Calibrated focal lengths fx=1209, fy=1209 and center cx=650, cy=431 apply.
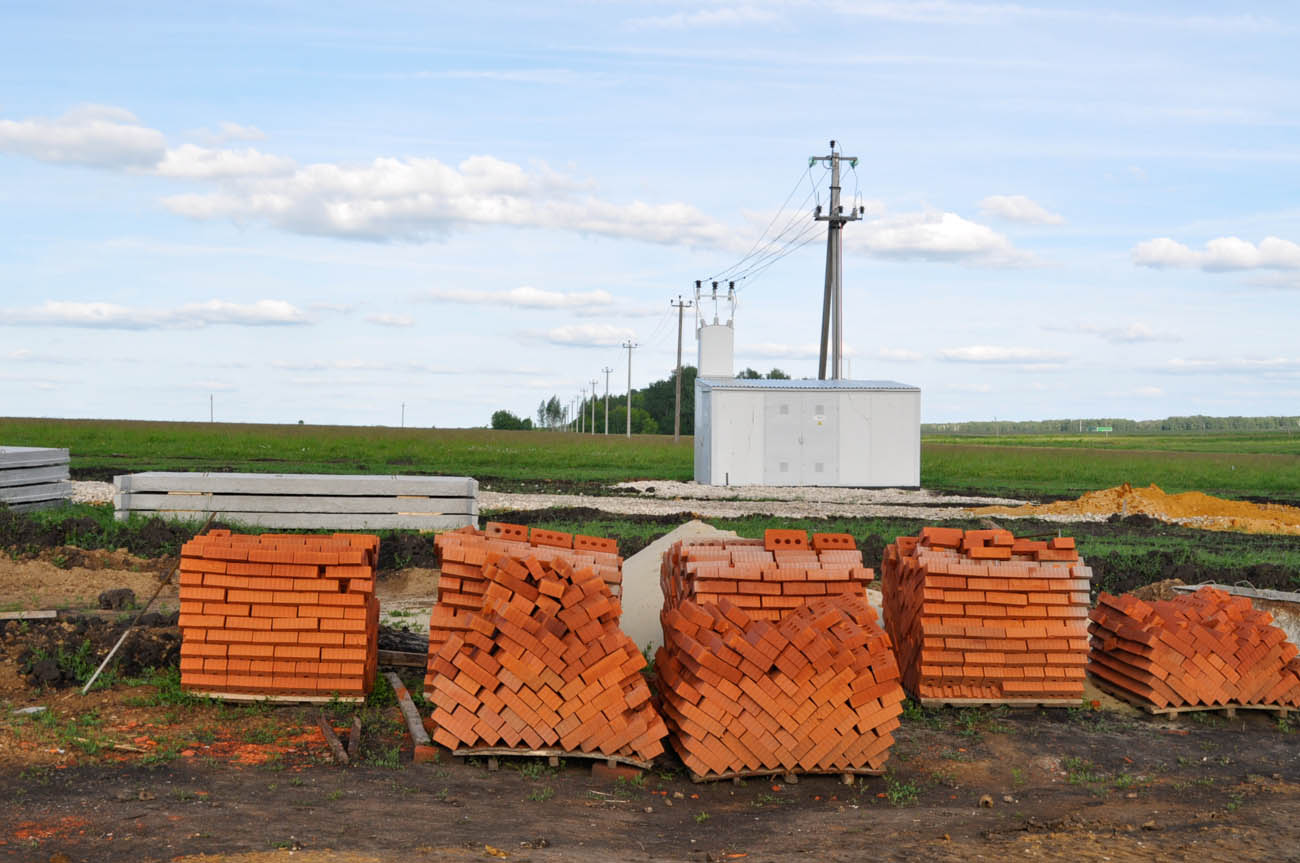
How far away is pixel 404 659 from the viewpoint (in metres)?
11.7

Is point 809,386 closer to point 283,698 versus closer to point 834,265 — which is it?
point 834,265

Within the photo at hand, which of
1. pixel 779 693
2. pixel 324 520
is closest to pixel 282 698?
pixel 779 693

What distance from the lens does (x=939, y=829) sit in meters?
8.12

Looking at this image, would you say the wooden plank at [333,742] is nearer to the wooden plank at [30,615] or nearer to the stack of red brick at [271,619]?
the stack of red brick at [271,619]

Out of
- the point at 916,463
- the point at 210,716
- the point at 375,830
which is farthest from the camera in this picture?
the point at 916,463

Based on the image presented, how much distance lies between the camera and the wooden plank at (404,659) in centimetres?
1173

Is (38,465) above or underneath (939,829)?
above

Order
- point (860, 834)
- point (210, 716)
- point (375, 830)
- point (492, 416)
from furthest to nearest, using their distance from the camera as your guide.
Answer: point (492, 416)
point (210, 716)
point (860, 834)
point (375, 830)

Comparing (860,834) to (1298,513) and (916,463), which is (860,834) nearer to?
(1298,513)

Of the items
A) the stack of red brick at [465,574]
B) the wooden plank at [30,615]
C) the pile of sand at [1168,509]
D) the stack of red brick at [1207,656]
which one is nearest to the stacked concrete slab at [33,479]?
the wooden plank at [30,615]

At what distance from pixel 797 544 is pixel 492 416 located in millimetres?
108717

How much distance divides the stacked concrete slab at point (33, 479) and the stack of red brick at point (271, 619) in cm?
1252

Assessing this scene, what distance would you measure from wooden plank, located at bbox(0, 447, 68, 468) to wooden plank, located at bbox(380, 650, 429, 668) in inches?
510

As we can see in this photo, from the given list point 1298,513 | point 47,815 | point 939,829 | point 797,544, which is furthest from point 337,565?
point 1298,513
